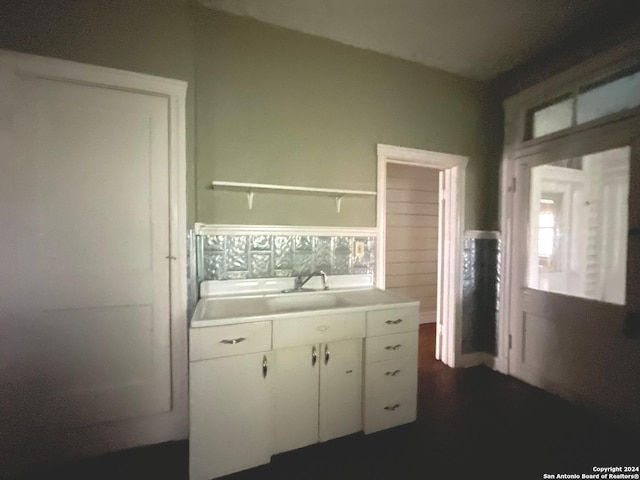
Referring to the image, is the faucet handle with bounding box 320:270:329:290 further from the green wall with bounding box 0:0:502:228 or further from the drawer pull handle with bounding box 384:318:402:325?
the drawer pull handle with bounding box 384:318:402:325

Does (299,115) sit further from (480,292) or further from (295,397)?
(480,292)

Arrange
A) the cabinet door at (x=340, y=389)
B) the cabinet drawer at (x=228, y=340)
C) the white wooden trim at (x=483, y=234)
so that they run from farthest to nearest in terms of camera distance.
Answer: the white wooden trim at (x=483, y=234)
the cabinet door at (x=340, y=389)
the cabinet drawer at (x=228, y=340)

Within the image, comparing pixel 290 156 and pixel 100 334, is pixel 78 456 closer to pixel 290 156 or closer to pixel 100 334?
pixel 100 334

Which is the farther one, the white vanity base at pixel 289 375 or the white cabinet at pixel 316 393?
the white cabinet at pixel 316 393

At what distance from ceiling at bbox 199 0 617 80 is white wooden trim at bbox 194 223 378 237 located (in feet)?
4.66

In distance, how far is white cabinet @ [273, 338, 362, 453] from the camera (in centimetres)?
150

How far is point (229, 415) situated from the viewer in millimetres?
1385

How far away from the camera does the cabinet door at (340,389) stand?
157 cm

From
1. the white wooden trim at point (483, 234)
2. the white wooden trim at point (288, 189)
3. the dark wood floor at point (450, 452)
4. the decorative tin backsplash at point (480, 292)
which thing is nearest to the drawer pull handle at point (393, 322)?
the dark wood floor at point (450, 452)

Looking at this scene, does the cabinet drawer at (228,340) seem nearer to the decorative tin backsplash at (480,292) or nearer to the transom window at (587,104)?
the decorative tin backsplash at (480,292)

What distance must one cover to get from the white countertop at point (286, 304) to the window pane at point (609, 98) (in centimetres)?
185

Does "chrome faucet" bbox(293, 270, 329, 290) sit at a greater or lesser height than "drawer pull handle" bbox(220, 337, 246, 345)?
greater

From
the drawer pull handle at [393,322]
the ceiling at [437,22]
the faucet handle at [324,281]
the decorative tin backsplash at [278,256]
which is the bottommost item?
the drawer pull handle at [393,322]

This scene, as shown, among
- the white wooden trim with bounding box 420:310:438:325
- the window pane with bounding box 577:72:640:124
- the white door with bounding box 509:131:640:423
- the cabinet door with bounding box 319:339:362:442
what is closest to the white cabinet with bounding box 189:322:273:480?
the cabinet door with bounding box 319:339:362:442
